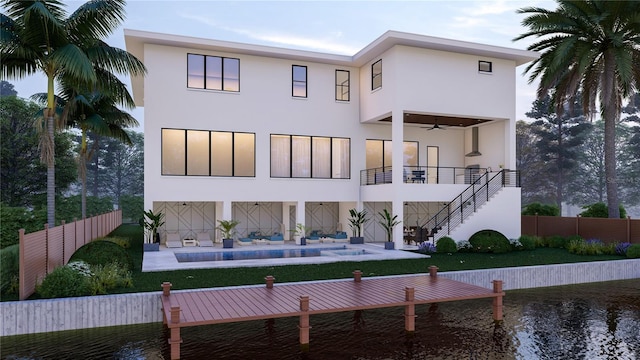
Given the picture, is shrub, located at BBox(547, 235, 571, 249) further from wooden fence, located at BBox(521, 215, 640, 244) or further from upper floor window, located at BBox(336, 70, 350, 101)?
upper floor window, located at BBox(336, 70, 350, 101)

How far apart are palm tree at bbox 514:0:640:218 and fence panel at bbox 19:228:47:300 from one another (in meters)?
21.7

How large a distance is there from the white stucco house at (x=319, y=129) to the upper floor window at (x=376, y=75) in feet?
0.34

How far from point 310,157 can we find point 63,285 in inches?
614

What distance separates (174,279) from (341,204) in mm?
14354

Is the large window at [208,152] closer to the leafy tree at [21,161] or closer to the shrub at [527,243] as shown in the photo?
the leafy tree at [21,161]

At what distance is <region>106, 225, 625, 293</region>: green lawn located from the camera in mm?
12773

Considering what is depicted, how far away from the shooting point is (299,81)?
23828mm

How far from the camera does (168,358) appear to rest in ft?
27.0

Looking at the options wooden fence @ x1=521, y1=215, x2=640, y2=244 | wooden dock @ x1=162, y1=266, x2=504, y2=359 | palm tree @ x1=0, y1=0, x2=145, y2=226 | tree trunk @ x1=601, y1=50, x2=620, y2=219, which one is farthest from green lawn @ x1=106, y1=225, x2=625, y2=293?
tree trunk @ x1=601, y1=50, x2=620, y2=219

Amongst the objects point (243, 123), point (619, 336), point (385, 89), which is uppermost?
point (385, 89)

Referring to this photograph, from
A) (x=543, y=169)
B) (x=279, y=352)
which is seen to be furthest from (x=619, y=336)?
(x=543, y=169)

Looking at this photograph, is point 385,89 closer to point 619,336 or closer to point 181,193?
point 181,193

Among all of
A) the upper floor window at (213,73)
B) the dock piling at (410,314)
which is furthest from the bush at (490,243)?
the upper floor window at (213,73)

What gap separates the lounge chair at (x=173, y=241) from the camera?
21558mm
